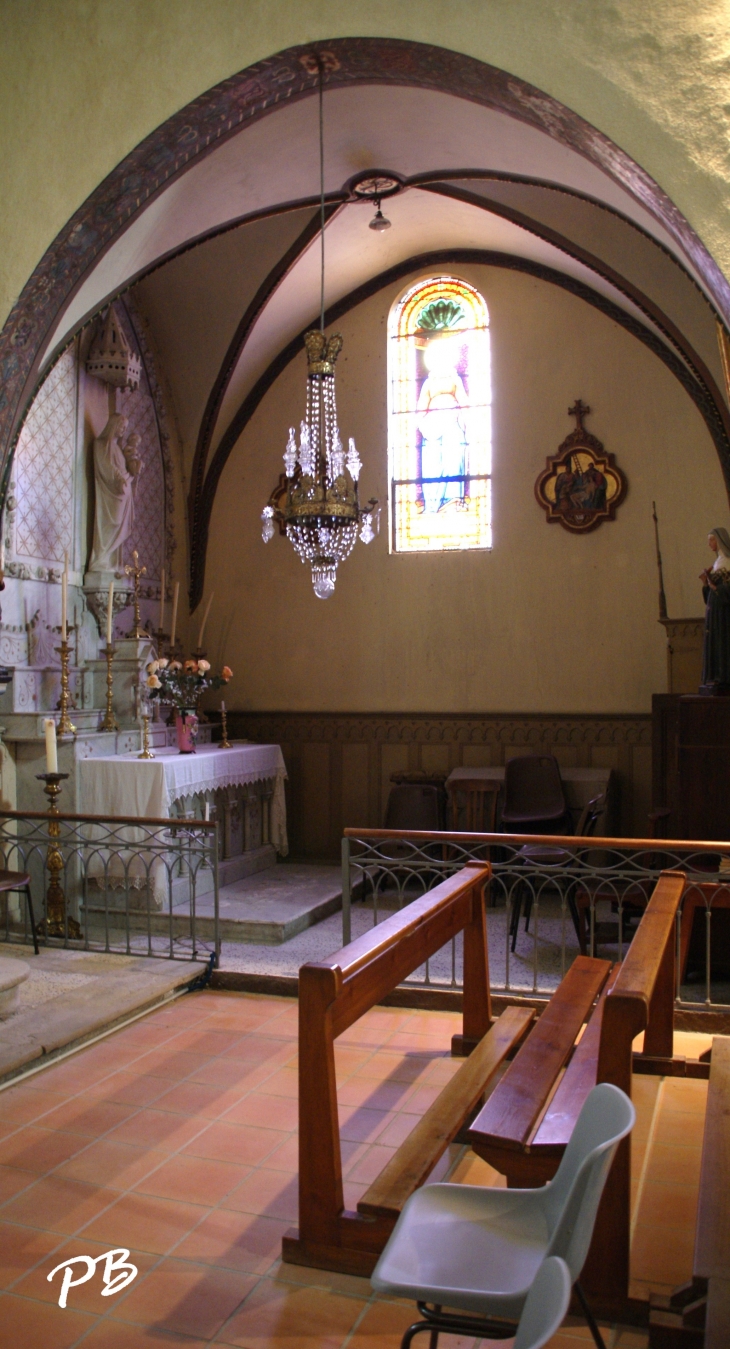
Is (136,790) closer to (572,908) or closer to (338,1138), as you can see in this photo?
(572,908)

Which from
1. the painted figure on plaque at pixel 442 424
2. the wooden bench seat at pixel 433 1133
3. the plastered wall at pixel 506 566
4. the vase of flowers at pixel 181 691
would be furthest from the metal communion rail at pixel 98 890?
the painted figure on plaque at pixel 442 424

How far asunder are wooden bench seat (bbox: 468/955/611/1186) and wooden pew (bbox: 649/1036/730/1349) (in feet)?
1.30

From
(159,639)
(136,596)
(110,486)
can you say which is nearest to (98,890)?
(136,596)

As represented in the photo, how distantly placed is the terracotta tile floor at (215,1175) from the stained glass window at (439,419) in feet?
17.3

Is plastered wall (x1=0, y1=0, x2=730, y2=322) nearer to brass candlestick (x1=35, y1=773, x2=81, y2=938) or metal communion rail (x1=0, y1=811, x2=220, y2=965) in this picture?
brass candlestick (x1=35, y1=773, x2=81, y2=938)

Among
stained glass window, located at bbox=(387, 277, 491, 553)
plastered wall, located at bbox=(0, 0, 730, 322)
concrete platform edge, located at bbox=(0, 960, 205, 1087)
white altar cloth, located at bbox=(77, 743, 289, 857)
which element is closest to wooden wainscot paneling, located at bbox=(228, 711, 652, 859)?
stained glass window, located at bbox=(387, 277, 491, 553)

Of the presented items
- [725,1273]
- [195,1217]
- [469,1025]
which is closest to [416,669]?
[469,1025]

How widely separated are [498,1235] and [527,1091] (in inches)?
31.3

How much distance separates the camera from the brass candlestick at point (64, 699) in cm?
709

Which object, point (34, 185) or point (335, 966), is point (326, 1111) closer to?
point (335, 966)

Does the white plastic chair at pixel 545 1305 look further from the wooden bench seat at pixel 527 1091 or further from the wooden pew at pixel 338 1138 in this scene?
the wooden pew at pixel 338 1138

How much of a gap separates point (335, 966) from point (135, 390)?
7087mm

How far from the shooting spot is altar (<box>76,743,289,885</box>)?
7.03 m

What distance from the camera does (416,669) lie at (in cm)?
957
